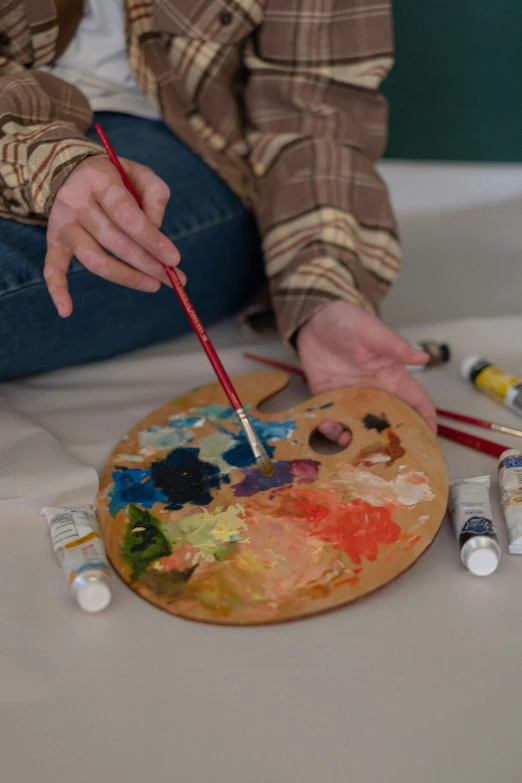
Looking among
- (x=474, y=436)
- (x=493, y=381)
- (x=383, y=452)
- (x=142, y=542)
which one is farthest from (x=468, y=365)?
(x=142, y=542)

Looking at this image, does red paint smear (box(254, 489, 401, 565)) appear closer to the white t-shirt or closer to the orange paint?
the orange paint

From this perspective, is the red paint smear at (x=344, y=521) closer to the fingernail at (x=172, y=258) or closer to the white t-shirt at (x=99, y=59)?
the fingernail at (x=172, y=258)

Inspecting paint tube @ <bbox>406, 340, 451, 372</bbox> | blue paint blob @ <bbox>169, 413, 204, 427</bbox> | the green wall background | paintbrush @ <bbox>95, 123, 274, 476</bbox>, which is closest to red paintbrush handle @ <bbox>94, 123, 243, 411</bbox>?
paintbrush @ <bbox>95, 123, 274, 476</bbox>

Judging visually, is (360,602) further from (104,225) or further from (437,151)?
(437,151)

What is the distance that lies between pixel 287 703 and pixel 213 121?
85 centimetres

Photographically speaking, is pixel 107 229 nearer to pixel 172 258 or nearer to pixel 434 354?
pixel 172 258

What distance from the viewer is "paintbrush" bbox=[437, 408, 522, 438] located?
96cm

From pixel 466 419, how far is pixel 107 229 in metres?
0.48

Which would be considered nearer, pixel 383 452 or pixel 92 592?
pixel 92 592

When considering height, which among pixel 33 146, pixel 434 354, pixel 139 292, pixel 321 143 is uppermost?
pixel 33 146

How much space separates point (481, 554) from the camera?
75cm

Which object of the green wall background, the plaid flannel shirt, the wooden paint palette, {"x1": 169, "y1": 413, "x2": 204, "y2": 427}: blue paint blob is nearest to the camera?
the wooden paint palette

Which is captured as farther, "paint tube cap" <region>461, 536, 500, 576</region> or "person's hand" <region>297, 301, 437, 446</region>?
"person's hand" <region>297, 301, 437, 446</region>

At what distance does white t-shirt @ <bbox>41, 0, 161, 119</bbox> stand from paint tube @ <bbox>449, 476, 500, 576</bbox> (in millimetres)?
768
